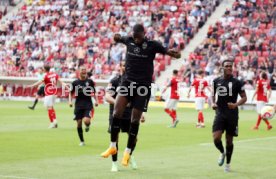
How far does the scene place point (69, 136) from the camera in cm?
2267

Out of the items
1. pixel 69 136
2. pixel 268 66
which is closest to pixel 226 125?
pixel 69 136

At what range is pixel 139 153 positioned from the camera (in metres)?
17.9

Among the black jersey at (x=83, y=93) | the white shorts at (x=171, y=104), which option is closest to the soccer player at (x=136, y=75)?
the black jersey at (x=83, y=93)

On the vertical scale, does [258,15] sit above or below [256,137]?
above

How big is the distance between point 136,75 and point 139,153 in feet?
15.3

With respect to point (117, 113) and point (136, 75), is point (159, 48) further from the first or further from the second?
point (117, 113)

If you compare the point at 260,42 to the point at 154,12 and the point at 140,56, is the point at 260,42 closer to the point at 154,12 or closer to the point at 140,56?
the point at 154,12

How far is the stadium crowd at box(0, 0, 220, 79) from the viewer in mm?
50438

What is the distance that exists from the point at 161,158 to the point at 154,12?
36855 mm

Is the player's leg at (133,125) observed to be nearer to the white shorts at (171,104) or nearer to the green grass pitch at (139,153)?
the green grass pitch at (139,153)

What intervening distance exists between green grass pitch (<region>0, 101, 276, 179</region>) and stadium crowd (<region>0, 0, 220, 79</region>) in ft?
71.8

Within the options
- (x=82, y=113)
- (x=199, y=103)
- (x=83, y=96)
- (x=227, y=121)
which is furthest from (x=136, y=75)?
(x=199, y=103)

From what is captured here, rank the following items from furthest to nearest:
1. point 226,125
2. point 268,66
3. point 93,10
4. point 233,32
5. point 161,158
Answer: point 93,10
point 233,32
point 268,66
point 161,158
point 226,125

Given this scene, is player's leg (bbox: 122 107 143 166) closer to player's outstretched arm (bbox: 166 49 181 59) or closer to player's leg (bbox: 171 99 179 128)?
player's outstretched arm (bbox: 166 49 181 59)
